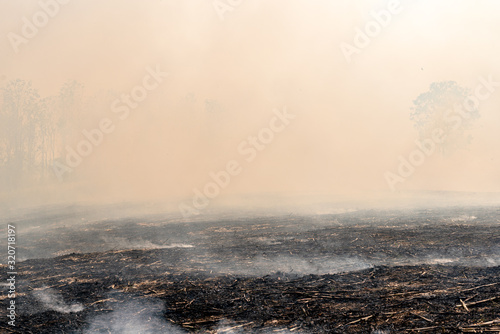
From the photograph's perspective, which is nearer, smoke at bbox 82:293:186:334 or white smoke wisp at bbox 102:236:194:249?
smoke at bbox 82:293:186:334

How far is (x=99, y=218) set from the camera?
975 inches

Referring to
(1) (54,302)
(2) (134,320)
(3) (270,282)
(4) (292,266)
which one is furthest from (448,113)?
(1) (54,302)

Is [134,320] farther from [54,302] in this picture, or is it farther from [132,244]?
[132,244]

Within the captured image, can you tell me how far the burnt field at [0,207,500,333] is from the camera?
6582 mm

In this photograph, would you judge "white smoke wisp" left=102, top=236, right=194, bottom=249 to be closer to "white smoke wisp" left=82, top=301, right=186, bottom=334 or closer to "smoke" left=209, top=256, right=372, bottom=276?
"smoke" left=209, top=256, right=372, bottom=276

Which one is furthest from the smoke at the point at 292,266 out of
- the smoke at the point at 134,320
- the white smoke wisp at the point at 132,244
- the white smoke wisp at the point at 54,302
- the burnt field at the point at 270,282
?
the white smoke wisp at the point at 132,244

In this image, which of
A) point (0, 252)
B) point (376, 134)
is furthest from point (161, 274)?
point (376, 134)

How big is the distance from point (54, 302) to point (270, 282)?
475 cm

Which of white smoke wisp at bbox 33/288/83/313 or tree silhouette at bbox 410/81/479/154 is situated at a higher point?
tree silhouette at bbox 410/81/479/154

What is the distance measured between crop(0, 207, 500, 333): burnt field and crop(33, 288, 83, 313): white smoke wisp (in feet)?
0.08

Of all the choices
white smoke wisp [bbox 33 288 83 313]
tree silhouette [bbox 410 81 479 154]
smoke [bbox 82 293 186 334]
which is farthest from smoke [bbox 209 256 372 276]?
tree silhouette [bbox 410 81 479 154]

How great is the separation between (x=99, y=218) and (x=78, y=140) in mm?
28033

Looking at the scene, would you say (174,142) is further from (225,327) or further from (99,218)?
(225,327)

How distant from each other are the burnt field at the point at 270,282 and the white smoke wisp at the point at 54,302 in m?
0.02
